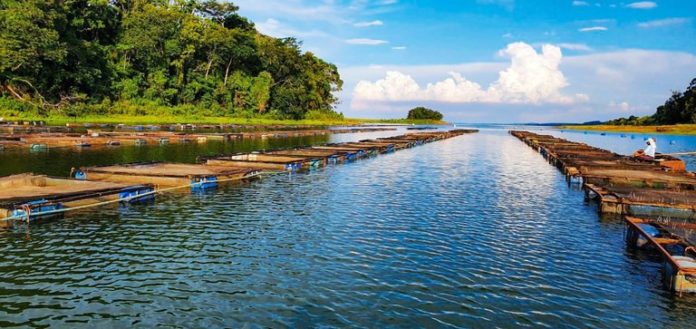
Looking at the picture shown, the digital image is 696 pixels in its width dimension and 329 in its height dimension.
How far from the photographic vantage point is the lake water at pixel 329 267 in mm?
11414

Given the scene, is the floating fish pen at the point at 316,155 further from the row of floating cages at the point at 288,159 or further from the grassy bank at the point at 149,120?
the grassy bank at the point at 149,120

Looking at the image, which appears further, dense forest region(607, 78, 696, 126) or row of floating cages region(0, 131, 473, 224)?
dense forest region(607, 78, 696, 126)

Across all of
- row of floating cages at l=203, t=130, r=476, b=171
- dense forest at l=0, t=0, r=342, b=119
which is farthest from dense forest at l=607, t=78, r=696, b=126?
row of floating cages at l=203, t=130, r=476, b=171

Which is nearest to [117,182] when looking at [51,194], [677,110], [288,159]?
[51,194]

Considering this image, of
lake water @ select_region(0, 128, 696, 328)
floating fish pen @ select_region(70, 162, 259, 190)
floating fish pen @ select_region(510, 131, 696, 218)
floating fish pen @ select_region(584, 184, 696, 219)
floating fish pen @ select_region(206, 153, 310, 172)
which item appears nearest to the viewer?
lake water @ select_region(0, 128, 696, 328)

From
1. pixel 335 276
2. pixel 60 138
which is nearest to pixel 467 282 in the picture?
pixel 335 276

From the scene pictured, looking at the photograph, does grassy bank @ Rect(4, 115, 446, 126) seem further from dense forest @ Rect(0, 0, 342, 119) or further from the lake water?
the lake water

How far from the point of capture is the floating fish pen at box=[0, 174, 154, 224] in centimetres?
1884

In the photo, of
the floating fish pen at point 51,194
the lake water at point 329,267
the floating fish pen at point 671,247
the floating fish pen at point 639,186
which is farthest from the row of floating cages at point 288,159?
the floating fish pen at point 671,247

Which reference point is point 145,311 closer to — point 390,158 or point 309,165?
point 309,165

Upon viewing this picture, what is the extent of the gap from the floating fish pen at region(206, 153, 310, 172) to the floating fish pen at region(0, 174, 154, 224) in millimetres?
13484

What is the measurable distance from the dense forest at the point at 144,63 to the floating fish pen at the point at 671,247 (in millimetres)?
84955

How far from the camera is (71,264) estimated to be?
14352 millimetres

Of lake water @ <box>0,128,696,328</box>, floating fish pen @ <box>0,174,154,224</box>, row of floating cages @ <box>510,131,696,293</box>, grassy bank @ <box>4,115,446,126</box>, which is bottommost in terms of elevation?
lake water @ <box>0,128,696,328</box>
